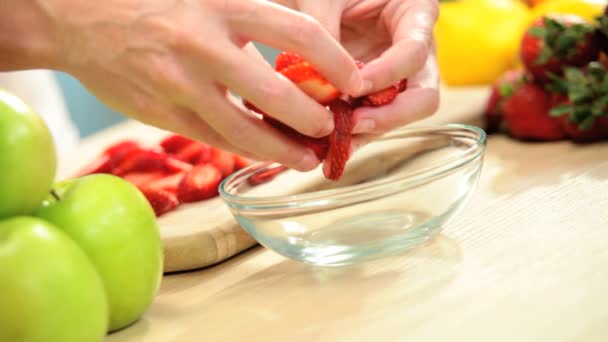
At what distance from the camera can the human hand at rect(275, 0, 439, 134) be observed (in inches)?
34.5

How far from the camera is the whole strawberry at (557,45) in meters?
1.34

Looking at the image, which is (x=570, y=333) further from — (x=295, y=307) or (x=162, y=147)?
(x=162, y=147)

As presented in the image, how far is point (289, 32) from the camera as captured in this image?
2.43 ft

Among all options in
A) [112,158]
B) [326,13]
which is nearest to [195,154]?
[112,158]

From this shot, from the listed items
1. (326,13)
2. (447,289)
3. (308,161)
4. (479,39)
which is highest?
(326,13)

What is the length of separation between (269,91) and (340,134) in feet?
0.46

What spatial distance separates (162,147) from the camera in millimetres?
1453

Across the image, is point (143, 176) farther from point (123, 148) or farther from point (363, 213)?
point (363, 213)

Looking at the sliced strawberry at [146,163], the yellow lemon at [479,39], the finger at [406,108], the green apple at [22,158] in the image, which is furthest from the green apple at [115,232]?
the yellow lemon at [479,39]

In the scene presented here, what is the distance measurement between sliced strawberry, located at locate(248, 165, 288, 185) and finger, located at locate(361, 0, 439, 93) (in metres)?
0.26

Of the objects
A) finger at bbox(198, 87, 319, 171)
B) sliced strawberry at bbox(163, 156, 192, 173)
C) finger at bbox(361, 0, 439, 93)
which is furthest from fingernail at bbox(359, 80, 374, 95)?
sliced strawberry at bbox(163, 156, 192, 173)

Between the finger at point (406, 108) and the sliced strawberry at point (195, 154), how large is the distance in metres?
0.46

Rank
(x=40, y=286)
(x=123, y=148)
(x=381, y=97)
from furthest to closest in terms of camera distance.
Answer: (x=123, y=148) < (x=381, y=97) < (x=40, y=286)

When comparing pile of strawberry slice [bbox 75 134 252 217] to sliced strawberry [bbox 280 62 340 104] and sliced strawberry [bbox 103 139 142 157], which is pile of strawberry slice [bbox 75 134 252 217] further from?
sliced strawberry [bbox 280 62 340 104]
